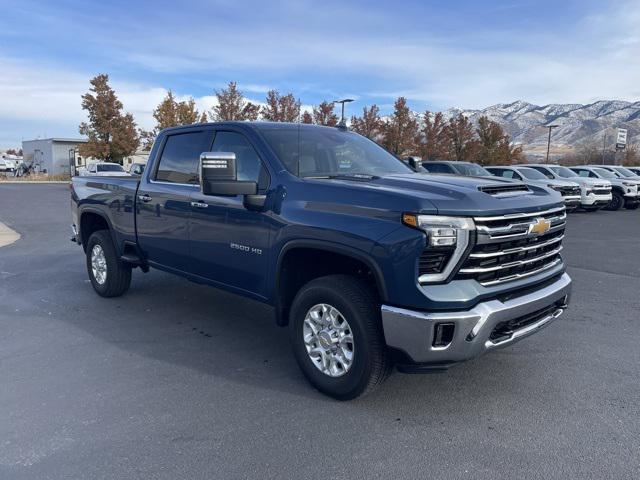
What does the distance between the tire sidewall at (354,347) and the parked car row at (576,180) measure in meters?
12.5

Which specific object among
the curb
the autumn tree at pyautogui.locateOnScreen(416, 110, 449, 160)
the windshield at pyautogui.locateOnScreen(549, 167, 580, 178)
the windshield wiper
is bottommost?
the curb

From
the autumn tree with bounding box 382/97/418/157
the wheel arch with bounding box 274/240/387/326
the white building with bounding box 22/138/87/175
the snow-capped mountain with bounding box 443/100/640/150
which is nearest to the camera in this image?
the wheel arch with bounding box 274/240/387/326

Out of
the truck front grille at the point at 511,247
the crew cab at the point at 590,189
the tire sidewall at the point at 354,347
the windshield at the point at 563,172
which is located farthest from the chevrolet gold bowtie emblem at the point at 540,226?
the windshield at the point at 563,172

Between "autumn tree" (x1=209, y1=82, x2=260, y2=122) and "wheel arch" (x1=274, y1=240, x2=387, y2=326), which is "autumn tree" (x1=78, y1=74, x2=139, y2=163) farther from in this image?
"wheel arch" (x1=274, y1=240, x2=387, y2=326)

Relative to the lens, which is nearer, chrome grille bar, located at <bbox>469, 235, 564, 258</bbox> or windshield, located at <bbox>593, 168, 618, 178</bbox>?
chrome grille bar, located at <bbox>469, 235, 564, 258</bbox>

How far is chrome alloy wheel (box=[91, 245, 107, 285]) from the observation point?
623 centimetres

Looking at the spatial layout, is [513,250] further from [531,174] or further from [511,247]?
[531,174]

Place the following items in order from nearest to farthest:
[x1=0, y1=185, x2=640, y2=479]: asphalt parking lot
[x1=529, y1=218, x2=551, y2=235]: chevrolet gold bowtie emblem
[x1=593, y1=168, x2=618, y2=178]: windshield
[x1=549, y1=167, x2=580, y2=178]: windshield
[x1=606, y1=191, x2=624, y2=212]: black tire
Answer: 1. [x1=0, y1=185, x2=640, y2=479]: asphalt parking lot
2. [x1=529, y1=218, x2=551, y2=235]: chevrolet gold bowtie emblem
3. [x1=549, y1=167, x2=580, y2=178]: windshield
4. [x1=606, y1=191, x2=624, y2=212]: black tire
5. [x1=593, y1=168, x2=618, y2=178]: windshield

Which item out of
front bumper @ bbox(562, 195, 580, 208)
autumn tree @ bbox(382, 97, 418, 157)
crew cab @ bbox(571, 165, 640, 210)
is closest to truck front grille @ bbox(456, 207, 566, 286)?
front bumper @ bbox(562, 195, 580, 208)

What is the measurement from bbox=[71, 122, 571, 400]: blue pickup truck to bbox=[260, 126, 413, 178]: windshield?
0.7 inches

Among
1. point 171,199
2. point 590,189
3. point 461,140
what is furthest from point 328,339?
point 461,140

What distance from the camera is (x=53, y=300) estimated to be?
6234mm

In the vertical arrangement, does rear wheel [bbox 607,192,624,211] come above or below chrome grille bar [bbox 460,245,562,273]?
below

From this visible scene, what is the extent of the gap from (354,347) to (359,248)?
0.67m
